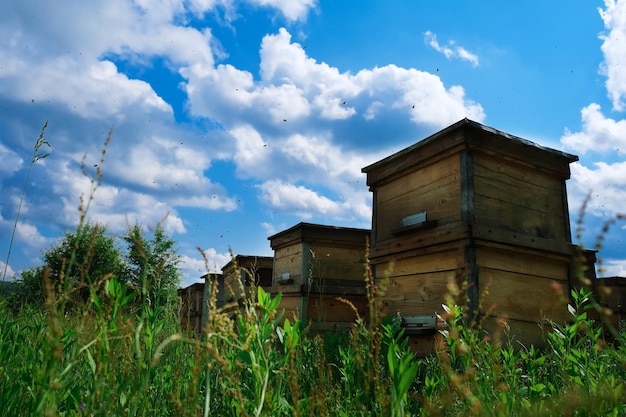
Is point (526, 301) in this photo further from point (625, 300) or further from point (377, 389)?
point (625, 300)

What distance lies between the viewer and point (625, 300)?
10.5 metres

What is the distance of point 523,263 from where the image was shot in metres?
5.30

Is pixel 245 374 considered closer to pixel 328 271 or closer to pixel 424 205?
pixel 424 205

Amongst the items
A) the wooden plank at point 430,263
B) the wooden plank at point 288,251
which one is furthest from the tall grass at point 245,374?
the wooden plank at point 288,251

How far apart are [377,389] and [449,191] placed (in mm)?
3901

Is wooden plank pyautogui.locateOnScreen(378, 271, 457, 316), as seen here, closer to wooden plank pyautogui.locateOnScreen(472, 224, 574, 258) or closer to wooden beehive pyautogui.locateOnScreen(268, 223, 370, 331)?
wooden plank pyautogui.locateOnScreen(472, 224, 574, 258)

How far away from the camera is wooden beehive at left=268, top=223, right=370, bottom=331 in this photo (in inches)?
319

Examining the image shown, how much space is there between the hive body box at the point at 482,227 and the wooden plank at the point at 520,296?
11mm

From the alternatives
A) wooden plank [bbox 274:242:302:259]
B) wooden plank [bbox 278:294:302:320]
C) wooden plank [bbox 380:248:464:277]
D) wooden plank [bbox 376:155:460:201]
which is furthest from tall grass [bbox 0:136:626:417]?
wooden plank [bbox 274:242:302:259]

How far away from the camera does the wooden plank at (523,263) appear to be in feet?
16.3

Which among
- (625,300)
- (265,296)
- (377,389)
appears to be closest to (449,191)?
(265,296)

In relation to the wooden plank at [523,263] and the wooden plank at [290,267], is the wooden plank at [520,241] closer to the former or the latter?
the wooden plank at [523,263]

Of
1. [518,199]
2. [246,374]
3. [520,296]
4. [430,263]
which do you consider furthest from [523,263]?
[246,374]

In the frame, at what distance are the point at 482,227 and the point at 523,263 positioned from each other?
813 millimetres
